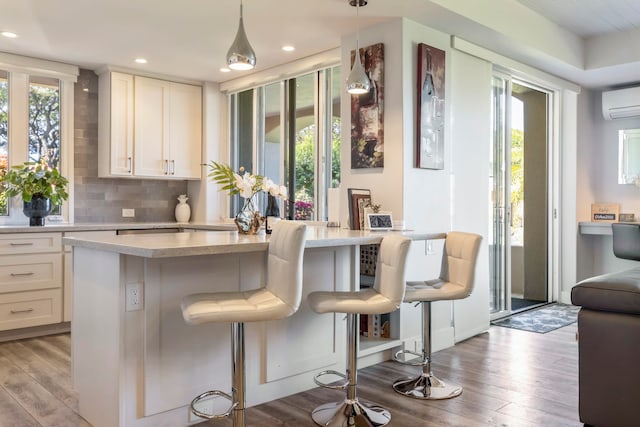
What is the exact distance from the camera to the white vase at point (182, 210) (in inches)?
233

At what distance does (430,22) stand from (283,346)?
2530mm

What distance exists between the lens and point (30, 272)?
4.44 meters

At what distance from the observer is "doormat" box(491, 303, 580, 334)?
4.76 metres

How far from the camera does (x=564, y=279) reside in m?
5.88

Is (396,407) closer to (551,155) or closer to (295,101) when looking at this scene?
(295,101)

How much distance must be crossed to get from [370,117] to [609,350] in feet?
7.33

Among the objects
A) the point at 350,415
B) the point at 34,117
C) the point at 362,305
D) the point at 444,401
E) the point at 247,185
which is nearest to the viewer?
the point at 362,305

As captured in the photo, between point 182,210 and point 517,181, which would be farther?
point 517,181

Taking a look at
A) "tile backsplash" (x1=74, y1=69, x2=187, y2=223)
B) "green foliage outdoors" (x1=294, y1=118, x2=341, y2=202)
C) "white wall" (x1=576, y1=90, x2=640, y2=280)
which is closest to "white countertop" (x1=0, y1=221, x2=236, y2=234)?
"tile backsplash" (x1=74, y1=69, x2=187, y2=223)

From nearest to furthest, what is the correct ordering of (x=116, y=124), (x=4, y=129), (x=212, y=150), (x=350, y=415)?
1. (x=350, y=415)
2. (x=4, y=129)
3. (x=116, y=124)
4. (x=212, y=150)

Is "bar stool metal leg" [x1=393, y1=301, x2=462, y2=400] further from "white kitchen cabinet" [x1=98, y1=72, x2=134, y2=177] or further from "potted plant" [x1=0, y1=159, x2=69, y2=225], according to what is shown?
"white kitchen cabinet" [x1=98, y1=72, x2=134, y2=177]

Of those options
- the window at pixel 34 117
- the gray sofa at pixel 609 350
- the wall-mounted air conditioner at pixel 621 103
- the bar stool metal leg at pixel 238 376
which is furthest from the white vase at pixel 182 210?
the wall-mounted air conditioner at pixel 621 103

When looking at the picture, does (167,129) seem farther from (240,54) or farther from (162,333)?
(162,333)

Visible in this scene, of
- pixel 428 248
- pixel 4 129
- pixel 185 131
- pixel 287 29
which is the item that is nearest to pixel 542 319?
pixel 428 248
